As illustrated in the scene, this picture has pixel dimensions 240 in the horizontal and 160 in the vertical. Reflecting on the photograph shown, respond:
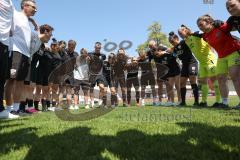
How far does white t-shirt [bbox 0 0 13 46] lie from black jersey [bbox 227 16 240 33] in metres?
4.92

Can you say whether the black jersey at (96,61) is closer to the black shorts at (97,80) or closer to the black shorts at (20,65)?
the black shorts at (97,80)

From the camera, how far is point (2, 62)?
237 inches

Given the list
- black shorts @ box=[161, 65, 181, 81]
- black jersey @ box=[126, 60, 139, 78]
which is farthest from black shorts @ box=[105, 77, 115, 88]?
black shorts @ box=[161, 65, 181, 81]

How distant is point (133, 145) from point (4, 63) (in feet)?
13.2

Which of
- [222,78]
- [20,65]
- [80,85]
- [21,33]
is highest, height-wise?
[21,33]

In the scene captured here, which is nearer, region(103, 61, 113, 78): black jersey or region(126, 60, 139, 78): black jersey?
region(103, 61, 113, 78): black jersey

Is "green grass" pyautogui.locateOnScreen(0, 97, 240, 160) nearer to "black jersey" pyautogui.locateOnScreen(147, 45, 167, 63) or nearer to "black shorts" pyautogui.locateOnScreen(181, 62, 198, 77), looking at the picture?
"black shorts" pyautogui.locateOnScreen(181, 62, 198, 77)

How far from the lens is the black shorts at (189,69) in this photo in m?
10.0

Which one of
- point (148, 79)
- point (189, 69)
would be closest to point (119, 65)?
point (148, 79)

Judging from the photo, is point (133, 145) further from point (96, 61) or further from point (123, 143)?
point (96, 61)

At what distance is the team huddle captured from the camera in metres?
6.60

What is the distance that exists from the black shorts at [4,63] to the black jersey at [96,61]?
6440 mm

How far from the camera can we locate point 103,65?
499 inches

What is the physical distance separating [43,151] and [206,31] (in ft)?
21.3
